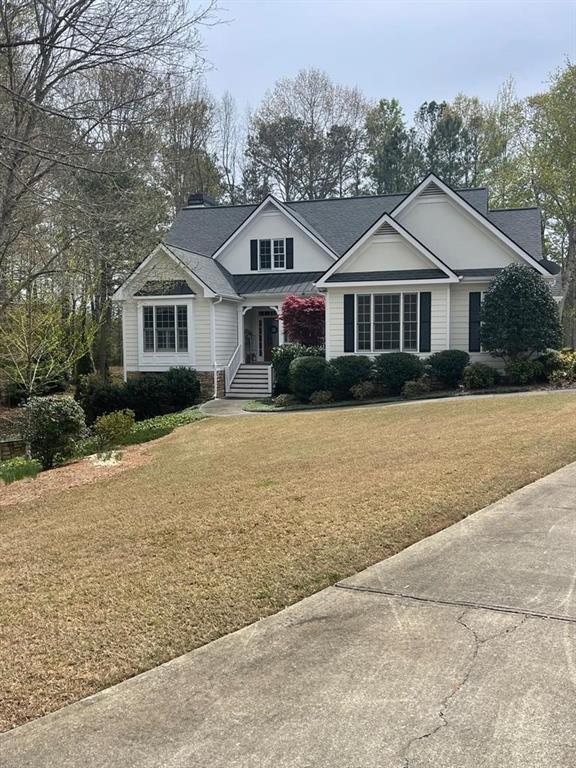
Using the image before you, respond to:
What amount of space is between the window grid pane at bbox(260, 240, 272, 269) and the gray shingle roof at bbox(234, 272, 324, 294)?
0.36 metres

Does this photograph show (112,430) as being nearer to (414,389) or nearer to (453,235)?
(414,389)

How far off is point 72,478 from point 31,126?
609cm

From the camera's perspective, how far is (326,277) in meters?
20.1

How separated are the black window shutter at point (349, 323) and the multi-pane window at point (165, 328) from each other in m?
5.80

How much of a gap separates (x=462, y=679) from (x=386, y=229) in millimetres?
18086

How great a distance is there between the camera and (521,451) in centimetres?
884

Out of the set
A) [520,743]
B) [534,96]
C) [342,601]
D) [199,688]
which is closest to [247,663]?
[199,688]

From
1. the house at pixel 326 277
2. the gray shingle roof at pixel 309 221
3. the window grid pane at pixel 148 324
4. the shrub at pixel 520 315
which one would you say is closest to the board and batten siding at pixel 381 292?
the house at pixel 326 277

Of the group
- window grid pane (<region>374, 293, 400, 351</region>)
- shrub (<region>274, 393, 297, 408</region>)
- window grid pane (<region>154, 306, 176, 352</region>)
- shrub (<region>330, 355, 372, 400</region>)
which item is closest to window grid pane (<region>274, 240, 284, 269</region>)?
window grid pane (<region>154, 306, 176, 352</region>)

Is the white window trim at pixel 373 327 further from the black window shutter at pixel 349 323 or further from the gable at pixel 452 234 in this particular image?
the gable at pixel 452 234

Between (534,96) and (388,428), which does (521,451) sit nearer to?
(388,428)

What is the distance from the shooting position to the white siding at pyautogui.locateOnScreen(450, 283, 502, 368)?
20.1 meters

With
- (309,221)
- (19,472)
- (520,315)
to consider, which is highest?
(309,221)

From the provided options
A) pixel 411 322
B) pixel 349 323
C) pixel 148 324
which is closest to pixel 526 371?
pixel 411 322
